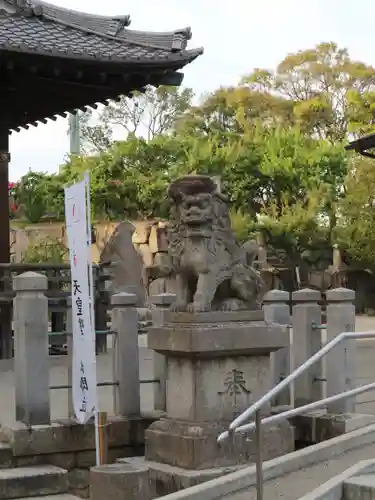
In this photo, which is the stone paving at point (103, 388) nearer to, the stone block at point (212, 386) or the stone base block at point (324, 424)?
the stone base block at point (324, 424)

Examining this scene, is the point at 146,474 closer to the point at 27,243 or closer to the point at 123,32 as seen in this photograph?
the point at 123,32

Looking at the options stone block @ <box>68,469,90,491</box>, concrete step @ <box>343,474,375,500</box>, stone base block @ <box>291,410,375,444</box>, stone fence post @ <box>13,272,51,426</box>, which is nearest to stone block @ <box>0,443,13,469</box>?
stone fence post @ <box>13,272,51,426</box>

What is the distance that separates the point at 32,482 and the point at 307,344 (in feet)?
10.4

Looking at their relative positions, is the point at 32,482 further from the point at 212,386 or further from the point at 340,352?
the point at 340,352

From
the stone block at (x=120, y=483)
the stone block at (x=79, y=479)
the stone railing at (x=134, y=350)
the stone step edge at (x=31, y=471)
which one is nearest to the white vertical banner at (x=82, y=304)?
the stone railing at (x=134, y=350)

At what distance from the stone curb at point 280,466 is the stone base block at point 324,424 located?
12.8 inches

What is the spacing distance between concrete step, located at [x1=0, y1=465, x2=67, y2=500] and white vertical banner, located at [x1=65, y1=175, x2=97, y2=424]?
1.71ft

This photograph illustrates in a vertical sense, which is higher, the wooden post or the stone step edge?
the wooden post

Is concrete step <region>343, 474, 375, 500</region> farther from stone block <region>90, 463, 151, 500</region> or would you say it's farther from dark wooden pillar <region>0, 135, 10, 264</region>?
dark wooden pillar <region>0, 135, 10, 264</region>

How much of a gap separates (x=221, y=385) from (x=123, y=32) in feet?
26.9

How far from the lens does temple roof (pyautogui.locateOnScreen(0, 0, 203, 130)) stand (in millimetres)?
11523

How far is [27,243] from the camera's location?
96.9 ft

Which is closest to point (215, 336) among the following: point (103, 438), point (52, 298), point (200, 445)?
point (200, 445)

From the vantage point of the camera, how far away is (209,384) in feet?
23.3
